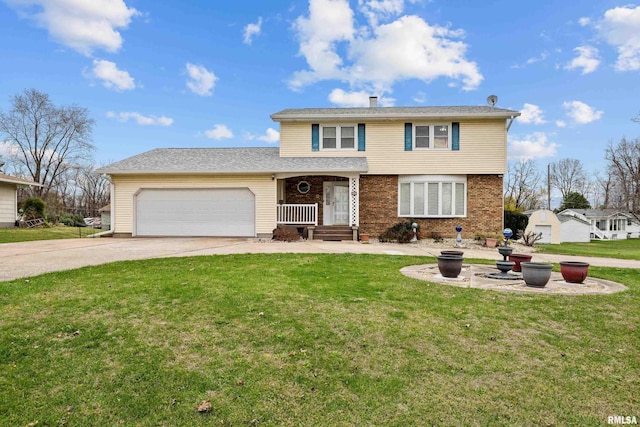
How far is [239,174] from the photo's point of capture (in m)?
17.0

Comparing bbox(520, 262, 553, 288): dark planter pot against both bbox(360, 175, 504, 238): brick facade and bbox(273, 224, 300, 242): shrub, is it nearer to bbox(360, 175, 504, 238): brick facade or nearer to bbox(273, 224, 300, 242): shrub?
bbox(273, 224, 300, 242): shrub

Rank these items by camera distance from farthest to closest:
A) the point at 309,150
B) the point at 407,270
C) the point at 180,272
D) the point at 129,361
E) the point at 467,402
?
the point at 309,150
the point at 407,270
the point at 180,272
the point at 129,361
the point at 467,402

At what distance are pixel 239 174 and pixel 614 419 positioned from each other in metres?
15.6

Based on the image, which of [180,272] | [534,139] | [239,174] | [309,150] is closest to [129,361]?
[180,272]

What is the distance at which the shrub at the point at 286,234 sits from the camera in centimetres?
1571

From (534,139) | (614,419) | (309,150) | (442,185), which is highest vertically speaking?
(534,139)

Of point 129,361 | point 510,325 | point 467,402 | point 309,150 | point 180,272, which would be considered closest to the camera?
point 467,402

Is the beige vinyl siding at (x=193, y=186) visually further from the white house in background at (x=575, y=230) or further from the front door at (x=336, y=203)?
the white house in background at (x=575, y=230)

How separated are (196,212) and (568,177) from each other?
5970cm

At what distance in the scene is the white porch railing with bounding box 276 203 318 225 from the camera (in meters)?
17.0

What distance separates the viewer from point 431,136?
1761 cm

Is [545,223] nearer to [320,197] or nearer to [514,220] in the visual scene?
[514,220]

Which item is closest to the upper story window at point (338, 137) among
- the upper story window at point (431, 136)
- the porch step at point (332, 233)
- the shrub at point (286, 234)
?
the upper story window at point (431, 136)

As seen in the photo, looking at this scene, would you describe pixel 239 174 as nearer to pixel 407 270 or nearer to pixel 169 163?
pixel 169 163
